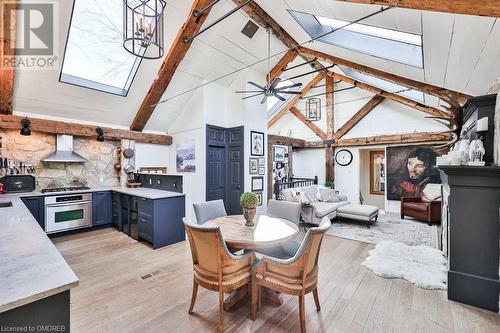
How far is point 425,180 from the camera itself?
657 cm

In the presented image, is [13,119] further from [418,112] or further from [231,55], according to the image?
[418,112]

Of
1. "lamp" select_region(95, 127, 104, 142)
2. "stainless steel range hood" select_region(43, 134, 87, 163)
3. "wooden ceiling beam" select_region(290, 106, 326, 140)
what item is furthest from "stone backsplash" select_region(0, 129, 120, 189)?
"wooden ceiling beam" select_region(290, 106, 326, 140)

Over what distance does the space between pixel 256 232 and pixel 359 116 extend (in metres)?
6.77

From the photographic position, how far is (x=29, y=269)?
1.19 meters

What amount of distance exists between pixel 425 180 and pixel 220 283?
7.12 metres

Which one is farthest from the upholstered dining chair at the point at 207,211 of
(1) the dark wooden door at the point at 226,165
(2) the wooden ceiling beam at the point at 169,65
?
(2) the wooden ceiling beam at the point at 169,65

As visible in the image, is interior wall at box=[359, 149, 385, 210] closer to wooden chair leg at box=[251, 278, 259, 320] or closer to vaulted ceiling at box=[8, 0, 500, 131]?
vaulted ceiling at box=[8, 0, 500, 131]

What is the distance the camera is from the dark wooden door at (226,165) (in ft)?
18.6

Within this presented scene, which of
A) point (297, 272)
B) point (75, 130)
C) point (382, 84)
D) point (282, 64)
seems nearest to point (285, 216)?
point (297, 272)

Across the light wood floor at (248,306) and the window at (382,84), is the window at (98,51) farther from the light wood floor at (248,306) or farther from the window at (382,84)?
the window at (382,84)

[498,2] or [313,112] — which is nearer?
[498,2]

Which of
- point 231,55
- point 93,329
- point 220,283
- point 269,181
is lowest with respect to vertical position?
point 93,329

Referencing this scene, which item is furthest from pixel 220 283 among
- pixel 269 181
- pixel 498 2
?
pixel 269 181

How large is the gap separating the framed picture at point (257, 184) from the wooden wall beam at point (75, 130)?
107 inches
